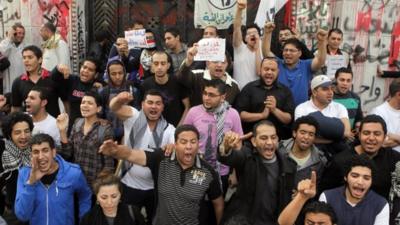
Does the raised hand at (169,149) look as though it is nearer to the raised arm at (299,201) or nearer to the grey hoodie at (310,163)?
the grey hoodie at (310,163)

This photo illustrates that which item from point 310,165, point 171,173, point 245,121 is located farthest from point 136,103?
point 310,165

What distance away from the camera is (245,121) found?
17.2ft

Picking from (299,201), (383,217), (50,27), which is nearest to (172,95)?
(299,201)

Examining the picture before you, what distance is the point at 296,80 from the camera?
5.73 meters

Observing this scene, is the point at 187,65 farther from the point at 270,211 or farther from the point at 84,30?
the point at 84,30

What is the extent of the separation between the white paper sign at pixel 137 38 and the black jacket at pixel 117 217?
3.08m

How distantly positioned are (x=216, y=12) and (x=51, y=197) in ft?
14.5

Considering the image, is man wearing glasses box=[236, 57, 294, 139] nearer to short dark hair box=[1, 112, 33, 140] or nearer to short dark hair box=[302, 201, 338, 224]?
short dark hair box=[302, 201, 338, 224]

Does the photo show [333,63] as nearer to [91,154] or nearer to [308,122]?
[308,122]

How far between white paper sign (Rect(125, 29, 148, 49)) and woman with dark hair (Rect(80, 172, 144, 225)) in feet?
9.78

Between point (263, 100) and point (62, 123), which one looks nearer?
point (62, 123)

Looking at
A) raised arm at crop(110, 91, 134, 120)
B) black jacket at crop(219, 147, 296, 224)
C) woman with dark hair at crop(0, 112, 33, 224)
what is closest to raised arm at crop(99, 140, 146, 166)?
raised arm at crop(110, 91, 134, 120)

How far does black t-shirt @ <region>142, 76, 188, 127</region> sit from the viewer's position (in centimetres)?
532

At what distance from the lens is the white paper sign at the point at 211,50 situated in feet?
17.4
